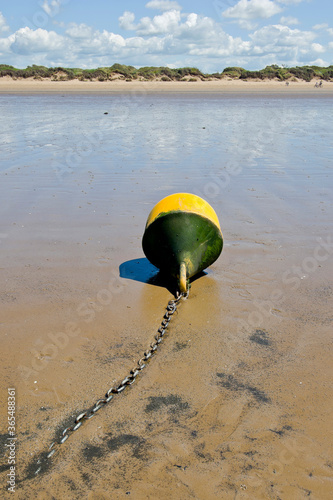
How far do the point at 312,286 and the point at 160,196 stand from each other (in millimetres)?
3523

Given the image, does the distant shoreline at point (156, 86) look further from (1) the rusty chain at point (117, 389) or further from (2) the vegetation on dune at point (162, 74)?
(1) the rusty chain at point (117, 389)

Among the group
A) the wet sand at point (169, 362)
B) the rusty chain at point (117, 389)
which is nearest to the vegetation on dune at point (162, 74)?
the wet sand at point (169, 362)

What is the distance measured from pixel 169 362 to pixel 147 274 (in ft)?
5.50

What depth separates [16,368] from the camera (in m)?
3.46

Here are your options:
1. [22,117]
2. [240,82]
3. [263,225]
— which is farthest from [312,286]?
[240,82]

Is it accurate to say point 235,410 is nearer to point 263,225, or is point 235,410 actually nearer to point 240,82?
point 263,225

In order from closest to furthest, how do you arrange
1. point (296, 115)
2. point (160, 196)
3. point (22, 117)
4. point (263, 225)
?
point (263, 225), point (160, 196), point (22, 117), point (296, 115)

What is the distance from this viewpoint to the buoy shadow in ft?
16.1

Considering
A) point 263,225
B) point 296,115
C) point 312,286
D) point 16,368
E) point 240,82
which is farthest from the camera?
point 240,82

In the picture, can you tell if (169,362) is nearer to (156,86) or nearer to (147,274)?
(147,274)

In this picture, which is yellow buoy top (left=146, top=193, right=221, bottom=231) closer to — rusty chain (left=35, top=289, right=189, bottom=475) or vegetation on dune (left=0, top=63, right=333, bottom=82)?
rusty chain (left=35, top=289, right=189, bottom=475)

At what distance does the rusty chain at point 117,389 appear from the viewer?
2.79 metres

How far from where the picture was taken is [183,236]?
15.0ft

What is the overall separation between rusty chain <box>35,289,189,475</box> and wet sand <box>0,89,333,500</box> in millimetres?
41
